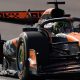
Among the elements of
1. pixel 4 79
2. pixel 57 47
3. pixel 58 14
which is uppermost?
pixel 58 14

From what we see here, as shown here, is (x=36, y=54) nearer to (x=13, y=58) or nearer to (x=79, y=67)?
(x=79, y=67)

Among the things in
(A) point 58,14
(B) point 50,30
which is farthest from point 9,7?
(B) point 50,30

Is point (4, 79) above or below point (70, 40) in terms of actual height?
below

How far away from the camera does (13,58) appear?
9.88 metres

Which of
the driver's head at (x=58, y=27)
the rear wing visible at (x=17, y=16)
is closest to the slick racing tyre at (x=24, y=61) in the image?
the driver's head at (x=58, y=27)

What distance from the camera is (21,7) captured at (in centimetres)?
1529

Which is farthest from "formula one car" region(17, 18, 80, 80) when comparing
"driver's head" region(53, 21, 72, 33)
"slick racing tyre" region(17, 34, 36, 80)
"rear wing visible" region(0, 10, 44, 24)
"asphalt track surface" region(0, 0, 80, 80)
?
"asphalt track surface" region(0, 0, 80, 80)

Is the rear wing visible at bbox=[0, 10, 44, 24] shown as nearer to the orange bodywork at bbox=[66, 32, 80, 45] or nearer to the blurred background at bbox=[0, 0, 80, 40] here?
the blurred background at bbox=[0, 0, 80, 40]

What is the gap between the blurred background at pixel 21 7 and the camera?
596 inches

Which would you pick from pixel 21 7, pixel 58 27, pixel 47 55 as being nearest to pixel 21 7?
pixel 21 7

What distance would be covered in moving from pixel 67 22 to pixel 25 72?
1.50m

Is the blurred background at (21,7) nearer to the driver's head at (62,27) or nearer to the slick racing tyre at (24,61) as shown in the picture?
the driver's head at (62,27)

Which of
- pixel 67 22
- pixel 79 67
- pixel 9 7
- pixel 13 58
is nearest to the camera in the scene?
pixel 79 67

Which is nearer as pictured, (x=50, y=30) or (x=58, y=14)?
(x=50, y=30)
